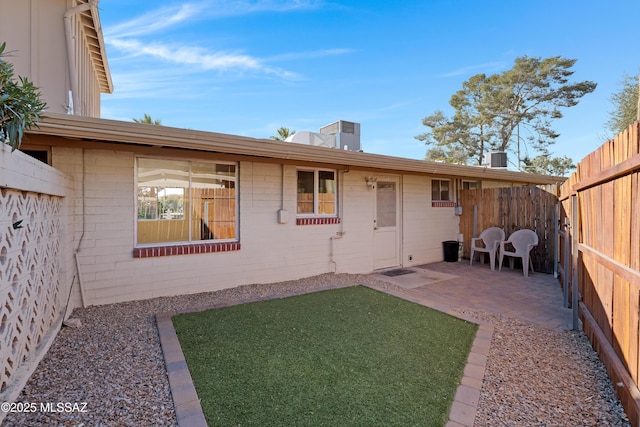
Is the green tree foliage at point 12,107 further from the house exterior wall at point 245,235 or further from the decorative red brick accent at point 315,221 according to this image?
the decorative red brick accent at point 315,221

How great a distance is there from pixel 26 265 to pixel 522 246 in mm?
8645

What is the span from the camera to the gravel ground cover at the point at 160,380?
2123 mm

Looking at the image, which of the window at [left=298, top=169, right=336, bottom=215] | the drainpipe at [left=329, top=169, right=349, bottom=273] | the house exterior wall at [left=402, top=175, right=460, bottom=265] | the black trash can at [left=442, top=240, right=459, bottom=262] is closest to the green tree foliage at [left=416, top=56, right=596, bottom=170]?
the house exterior wall at [left=402, top=175, right=460, bottom=265]

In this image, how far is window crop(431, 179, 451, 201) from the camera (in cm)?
880

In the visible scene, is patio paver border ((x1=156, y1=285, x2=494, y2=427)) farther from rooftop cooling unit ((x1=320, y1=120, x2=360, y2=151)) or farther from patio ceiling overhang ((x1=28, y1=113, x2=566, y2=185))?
rooftop cooling unit ((x1=320, y1=120, x2=360, y2=151))

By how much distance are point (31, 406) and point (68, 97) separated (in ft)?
14.6

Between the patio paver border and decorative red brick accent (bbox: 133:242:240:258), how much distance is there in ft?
4.07

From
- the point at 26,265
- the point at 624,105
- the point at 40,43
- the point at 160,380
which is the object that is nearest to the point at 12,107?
the point at 26,265

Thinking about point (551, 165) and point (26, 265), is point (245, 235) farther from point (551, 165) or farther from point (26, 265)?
point (551, 165)

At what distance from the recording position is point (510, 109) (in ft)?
69.0

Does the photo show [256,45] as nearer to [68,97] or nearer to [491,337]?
[68,97]

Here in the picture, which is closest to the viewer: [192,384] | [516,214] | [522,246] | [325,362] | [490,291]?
[192,384]

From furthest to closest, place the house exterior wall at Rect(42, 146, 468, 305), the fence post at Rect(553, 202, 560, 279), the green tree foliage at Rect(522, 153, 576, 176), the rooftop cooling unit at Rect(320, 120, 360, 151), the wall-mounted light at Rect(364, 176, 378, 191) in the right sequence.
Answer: the green tree foliage at Rect(522, 153, 576, 176) < the rooftop cooling unit at Rect(320, 120, 360, 151) < the wall-mounted light at Rect(364, 176, 378, 191) < the fence post at Rect(553, 202, 560, 279) < the house exterior wall at Rect(42, 146, 468, 305)

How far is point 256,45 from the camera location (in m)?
11.1
